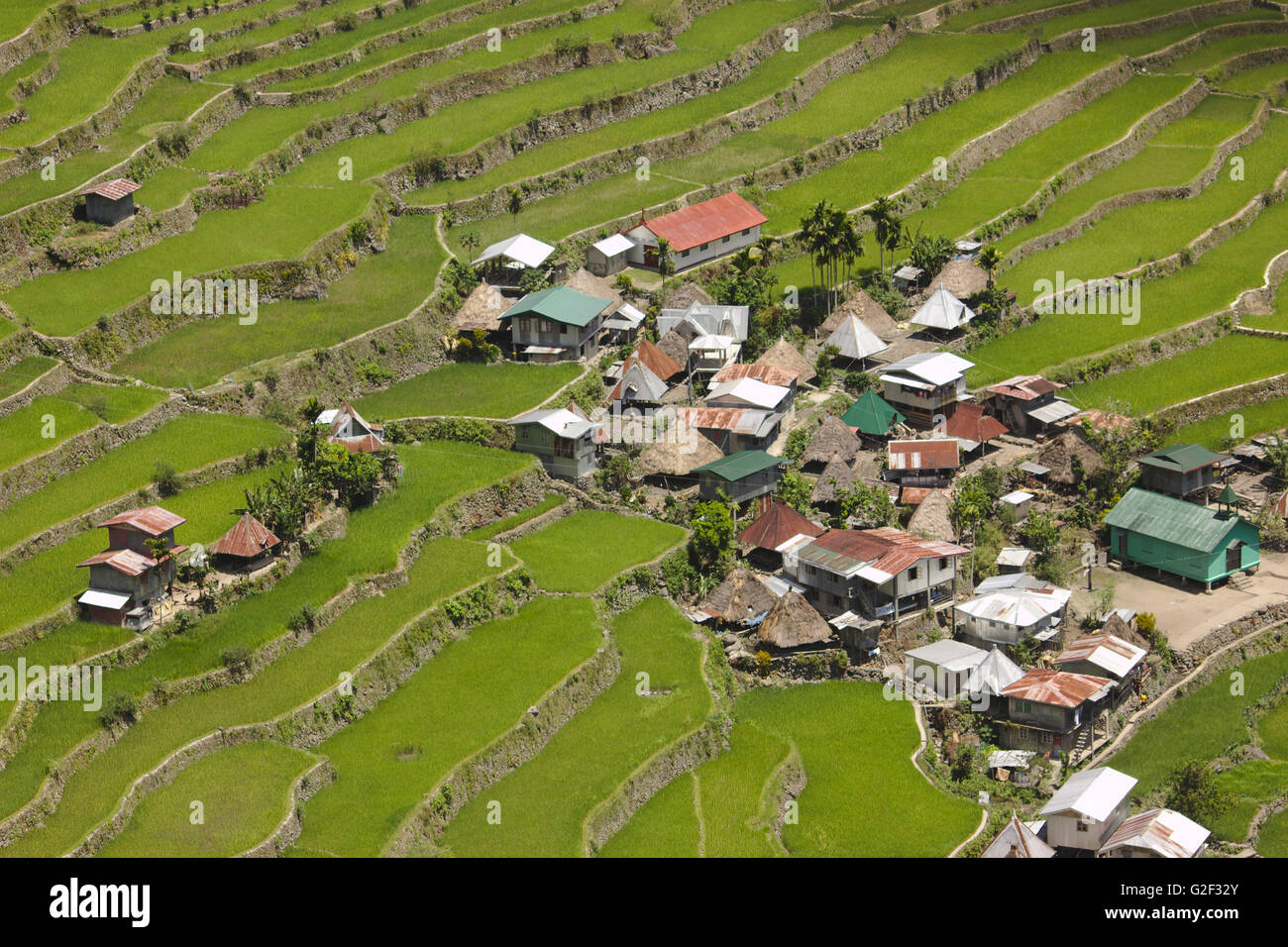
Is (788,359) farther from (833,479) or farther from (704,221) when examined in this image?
(704,221)

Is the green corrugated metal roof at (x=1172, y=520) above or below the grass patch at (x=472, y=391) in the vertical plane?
below

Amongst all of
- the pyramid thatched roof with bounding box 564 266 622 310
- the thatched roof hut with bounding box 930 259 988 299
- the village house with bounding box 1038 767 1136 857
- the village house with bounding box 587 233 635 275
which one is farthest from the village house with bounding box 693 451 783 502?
the village house with bounding box 1038 767 1136 857

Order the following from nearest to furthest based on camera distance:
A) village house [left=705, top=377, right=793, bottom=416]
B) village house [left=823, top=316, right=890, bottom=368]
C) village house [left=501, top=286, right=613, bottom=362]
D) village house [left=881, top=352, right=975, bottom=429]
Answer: village house [left=705, top=377, right=793, bottom=416] → village house [left=881, top=352, right=975, bottom=429] → village house [left=501, top=286, right=613, bottom=362] → village house [left=823, top=316, right=890, bottom=368]

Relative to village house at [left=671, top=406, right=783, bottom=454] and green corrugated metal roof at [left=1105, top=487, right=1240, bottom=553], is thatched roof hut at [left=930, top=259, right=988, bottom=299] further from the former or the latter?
green corrugated metal roof at [left=1105, top=487, right=1240, bottom=553]

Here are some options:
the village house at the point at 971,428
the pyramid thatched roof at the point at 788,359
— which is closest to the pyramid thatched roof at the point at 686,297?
the pyramid thatched roof at the point at 788,359

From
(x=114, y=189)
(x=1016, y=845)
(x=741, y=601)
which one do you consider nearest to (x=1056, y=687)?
(x=1016, y=845)

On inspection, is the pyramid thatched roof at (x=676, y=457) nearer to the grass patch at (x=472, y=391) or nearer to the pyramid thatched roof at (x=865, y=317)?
the grass patch at (x=472, y=391)

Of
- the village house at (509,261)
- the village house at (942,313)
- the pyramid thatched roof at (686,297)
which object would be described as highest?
the village house at (509,261)
